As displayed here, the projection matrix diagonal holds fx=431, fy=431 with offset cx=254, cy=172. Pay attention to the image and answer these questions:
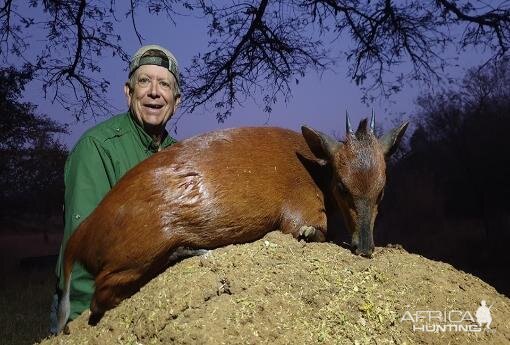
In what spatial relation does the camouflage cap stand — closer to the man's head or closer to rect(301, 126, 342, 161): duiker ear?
the man's head

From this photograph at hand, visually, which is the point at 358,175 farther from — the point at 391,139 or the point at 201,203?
the point at 201,203

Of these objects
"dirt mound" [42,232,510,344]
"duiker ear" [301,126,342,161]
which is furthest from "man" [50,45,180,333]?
"duiker ear" [301,126,342,161]

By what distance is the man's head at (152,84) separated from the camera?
281 centimetres

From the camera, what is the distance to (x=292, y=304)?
162 centimetres

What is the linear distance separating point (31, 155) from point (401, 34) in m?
6.74

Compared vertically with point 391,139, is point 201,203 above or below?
below

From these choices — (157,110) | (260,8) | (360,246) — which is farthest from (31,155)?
(360,246)

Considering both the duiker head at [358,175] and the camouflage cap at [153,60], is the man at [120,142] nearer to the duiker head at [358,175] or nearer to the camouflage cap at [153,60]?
the camouflage cap at [153,60]

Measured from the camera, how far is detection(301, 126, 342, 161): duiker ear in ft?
7.25

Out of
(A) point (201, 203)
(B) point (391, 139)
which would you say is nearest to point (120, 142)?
(A) point (201, 203)

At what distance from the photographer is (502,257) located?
7.36 metres

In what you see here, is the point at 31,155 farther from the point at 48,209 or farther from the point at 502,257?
the point at 502,257

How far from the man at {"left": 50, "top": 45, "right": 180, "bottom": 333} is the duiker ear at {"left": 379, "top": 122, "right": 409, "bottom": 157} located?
1.46 m

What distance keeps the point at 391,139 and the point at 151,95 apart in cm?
156
